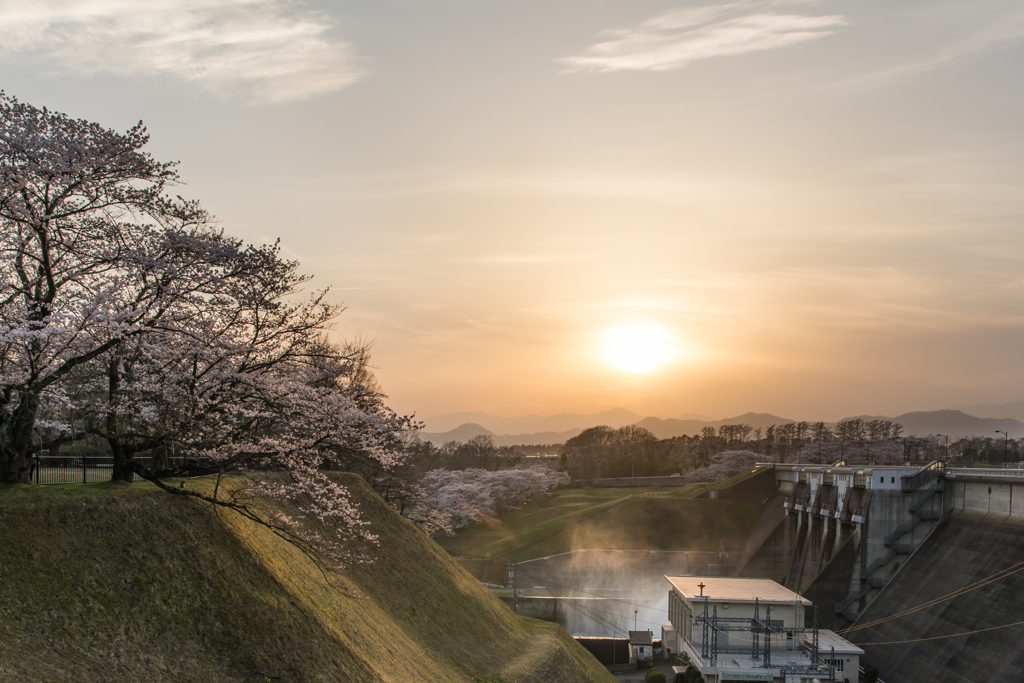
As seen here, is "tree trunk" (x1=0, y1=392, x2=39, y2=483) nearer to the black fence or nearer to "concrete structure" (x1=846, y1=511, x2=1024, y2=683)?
the black fence

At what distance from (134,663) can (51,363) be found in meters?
6.51

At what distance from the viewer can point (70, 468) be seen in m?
20.1

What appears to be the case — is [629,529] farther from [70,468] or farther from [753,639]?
[70,468]

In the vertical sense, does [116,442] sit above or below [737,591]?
above

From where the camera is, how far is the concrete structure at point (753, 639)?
33500 mm

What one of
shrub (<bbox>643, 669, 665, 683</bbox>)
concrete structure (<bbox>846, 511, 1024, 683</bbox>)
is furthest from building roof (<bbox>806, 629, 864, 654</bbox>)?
shrub (<bbox>643, 669, 665, 683</bbox>)

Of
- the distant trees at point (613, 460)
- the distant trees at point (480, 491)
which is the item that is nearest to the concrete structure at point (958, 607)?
the distant trees at point (480, 491)

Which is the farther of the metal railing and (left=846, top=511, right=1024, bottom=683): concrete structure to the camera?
the metal railing

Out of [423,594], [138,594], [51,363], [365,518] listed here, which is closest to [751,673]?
[423,594]

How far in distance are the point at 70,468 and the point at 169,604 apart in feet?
26.3

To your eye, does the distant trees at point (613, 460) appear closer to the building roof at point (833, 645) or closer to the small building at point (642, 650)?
the small building at point (642, 650)

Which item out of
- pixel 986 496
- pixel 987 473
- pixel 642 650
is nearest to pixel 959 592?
pixel 986 496

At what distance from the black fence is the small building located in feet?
98.8

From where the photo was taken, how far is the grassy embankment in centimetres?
7000
